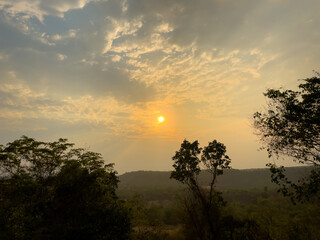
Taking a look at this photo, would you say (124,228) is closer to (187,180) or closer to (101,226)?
(101,226)

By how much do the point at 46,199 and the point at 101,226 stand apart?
6.47m

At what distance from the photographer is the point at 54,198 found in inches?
775

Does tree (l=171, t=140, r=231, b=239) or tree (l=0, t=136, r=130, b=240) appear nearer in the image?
tree (l=0, t=136, r=130, b=240)

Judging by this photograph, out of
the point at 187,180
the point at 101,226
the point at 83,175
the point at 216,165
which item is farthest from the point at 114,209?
the point at 216,165

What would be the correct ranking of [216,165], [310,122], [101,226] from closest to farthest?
1. [310,122]
2. [101,226]
3. [216,165]

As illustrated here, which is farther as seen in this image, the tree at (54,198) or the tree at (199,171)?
the tree at (199,171)

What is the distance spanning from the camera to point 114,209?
18.8 meters

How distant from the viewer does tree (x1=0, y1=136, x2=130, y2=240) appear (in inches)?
633

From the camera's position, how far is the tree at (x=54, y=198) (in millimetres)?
16077

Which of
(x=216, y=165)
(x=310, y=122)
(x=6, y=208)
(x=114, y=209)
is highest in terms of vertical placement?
(x=310, y=122)

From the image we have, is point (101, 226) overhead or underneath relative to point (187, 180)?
underneath

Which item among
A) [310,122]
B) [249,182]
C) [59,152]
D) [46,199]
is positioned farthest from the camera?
[249,182]

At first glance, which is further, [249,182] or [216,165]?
[249,182]

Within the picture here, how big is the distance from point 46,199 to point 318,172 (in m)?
24.2
